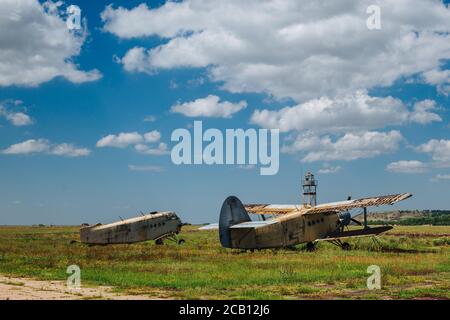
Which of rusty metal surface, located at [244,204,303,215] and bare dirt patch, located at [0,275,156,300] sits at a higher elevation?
rusty metal surface, located at [244,204,303,215]

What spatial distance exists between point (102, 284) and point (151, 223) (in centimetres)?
2452

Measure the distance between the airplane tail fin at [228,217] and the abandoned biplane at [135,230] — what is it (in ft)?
46.5

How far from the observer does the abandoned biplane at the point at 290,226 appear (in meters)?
30.6

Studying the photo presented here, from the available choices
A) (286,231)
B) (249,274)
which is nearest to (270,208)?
(286,231)

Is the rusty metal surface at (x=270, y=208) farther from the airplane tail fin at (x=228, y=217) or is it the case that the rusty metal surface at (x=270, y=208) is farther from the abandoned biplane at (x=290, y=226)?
the airplane tail fin at (x=228, y=217)

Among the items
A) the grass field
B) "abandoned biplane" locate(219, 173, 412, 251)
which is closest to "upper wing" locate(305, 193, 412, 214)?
"abandoned biplane" locate(219, 173, 412, 251)

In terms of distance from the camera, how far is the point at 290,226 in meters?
32.9

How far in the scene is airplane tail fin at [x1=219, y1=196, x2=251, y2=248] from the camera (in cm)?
3031

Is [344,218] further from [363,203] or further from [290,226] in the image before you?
[290,226]

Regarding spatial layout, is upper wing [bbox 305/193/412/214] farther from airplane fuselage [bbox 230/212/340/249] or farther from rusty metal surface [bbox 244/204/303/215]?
rusty metal surface [bbox 244/204/303/215]

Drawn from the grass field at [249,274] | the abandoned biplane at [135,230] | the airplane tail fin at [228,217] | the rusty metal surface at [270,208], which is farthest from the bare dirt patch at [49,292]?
the rusty metal surface at [270,208]
